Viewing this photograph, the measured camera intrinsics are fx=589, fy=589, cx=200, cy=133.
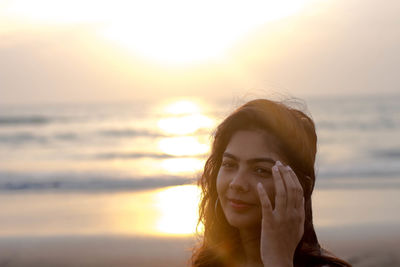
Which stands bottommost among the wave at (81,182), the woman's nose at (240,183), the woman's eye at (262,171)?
the wave at (81,182)

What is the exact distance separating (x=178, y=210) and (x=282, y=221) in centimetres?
850

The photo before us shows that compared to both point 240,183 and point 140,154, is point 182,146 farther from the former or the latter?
point 240,183

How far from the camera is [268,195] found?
272 cm

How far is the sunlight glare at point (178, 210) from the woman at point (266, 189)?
18.8 feet

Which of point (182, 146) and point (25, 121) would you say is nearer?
point (182, 146)

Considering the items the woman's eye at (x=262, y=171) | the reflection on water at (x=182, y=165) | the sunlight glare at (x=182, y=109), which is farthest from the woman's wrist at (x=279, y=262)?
the sunlight glare at (x=182, y=109)

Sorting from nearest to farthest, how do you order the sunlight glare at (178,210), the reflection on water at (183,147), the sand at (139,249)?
1. the sand at (139,249)
2. the sunlight glare at (178,210)
3. the reflection on water at (183,147)

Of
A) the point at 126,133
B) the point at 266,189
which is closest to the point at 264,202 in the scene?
the point at 266,189

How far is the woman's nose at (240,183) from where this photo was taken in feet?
9.00

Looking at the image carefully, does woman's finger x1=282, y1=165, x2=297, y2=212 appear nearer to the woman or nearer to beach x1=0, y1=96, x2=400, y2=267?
the woman

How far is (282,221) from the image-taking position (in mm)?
2533

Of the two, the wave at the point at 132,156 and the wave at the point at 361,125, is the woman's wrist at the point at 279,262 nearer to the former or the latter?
the wave at the point at 132,156

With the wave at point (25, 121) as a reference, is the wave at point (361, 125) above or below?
below

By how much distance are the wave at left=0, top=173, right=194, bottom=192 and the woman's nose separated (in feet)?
35.3
